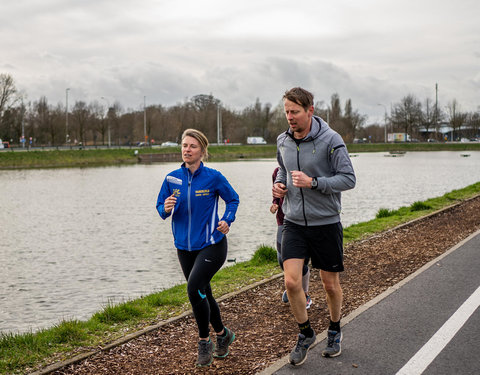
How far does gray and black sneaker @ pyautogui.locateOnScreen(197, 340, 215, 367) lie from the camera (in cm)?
455

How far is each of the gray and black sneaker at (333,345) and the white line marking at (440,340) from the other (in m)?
0.53

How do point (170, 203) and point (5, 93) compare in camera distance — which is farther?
point (5, 93)

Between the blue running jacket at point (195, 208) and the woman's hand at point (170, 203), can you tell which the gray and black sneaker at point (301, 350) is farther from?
the woman's hand at point (170, 203)

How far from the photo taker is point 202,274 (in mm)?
4402

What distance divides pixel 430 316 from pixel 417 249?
405 centimetres

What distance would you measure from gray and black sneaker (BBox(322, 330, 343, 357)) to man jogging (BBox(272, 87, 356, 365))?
19cm

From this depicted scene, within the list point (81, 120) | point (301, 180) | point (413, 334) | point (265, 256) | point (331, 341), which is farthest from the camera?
point (81, 120)

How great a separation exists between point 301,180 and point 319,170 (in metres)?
0.23

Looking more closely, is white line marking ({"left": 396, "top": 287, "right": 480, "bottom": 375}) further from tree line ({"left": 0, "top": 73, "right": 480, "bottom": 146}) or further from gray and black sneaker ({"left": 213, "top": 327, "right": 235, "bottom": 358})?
A: tree line ({"left": 0, "top": 73, "right": 480, "bottom": 146})

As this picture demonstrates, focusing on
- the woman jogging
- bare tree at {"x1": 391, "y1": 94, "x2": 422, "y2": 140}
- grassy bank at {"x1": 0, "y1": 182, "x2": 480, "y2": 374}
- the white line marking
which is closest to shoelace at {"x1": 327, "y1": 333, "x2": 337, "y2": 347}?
the white line marking

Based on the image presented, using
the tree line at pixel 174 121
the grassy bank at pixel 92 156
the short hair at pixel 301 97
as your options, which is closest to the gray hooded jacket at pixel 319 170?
the short hair at pixel 301 97

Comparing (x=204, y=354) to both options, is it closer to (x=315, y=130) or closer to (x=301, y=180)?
(x=301, y=180)

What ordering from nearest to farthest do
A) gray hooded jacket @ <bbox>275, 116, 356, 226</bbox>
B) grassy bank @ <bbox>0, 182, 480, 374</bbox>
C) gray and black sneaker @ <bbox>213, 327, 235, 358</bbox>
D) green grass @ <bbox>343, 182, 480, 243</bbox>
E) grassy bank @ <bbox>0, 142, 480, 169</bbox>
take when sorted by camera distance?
gray hooded jacket @ <bbox>275, 116, 356, 226</bbox>, gray and black sneaker @ <bbox>213, 327, 235, 358</bbox>, grassy bank @ <bbox>0, 182, 480, 374</bbox>, green grass @ <bbox>343, 182, 480, 243</bbox>, grassy bank @ <bbox>0, 142, 480, 169</bbox>

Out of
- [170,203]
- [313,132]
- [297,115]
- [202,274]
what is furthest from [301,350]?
[297,115]
